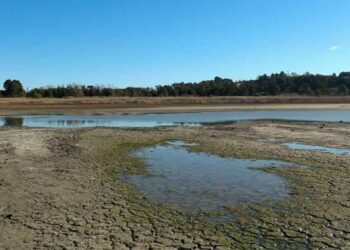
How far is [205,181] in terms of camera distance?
13359 mm

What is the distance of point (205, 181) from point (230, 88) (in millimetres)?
125913

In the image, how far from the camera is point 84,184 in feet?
41.4

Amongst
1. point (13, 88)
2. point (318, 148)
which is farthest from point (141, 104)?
point (318, 148)

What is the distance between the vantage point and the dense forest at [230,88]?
11080cm

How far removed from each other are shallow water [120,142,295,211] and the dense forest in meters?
90.6

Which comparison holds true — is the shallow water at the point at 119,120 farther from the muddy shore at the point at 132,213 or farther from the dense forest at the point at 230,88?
the dense forest at the point at 230,88

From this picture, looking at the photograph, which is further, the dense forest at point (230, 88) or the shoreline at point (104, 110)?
the dense forest at point (230, 88)

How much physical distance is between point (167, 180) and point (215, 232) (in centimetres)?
530

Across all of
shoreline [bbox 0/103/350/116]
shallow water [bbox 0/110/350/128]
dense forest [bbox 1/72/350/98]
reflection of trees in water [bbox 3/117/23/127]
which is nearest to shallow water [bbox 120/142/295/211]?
shallow water [bbox 0/110/350/128]

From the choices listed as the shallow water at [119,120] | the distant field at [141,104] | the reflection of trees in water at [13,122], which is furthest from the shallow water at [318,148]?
the distant field at [141,104]

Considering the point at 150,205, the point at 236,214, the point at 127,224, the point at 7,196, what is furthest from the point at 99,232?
the point at 7,196

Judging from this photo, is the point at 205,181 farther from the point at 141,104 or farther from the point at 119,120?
the point at 141,104

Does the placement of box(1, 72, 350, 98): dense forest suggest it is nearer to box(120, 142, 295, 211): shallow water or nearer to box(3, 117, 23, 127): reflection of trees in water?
box(3, 117, 23, 127): reflection of trees in water

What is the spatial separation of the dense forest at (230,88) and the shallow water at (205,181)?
90.6m
